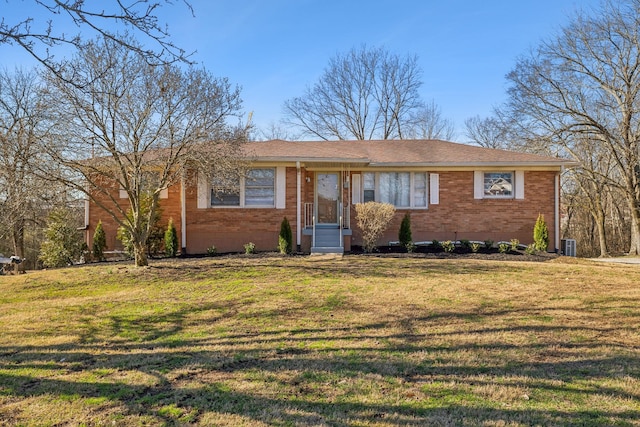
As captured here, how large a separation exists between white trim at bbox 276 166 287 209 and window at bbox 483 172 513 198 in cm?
680

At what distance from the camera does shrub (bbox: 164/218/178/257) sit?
12500 millimetres

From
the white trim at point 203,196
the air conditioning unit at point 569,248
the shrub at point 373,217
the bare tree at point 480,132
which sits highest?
the bare tree at point 480,132

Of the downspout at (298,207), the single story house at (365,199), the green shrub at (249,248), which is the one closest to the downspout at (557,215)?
the single story house at (365,199)

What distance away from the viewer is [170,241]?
1249 cm

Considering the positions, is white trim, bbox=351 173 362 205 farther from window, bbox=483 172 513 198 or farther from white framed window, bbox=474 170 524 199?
window, bbox=483 172 513 198

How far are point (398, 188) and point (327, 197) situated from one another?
2464 mm

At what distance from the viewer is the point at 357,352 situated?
4430mm

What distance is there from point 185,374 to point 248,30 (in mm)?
8830

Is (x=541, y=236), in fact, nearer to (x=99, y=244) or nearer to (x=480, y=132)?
(x=99, y=244)

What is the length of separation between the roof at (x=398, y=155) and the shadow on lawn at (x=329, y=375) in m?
8.25

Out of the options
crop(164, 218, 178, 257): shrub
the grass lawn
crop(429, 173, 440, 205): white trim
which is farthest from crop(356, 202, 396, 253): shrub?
crop(164, 218, 178, 257): shrub

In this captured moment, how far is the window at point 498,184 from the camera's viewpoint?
14.1 m

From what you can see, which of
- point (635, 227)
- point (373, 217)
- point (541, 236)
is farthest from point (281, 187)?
point (635, 227)

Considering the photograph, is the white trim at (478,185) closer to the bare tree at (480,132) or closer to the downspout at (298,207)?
the downspout at (298,207)
